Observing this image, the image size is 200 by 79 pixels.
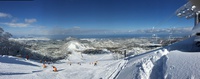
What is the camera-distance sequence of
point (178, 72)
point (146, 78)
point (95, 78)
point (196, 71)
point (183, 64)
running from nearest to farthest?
1. point (196, 71)
2. point (178, 72)
3. point (183, 64)
4. point (146, 78)
5. point (95, 78)

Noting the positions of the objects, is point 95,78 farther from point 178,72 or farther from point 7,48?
point 7,48

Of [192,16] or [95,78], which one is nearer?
[95,78]

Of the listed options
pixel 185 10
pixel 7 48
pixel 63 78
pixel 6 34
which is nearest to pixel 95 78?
pixel 63 78

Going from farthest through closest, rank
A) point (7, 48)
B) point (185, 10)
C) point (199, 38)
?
point (7, 48)
point (185, 10)
point (199, 38)

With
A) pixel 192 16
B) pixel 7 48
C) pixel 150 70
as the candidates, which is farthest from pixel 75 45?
pixel 150 70

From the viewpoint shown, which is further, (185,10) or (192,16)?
(192,16)

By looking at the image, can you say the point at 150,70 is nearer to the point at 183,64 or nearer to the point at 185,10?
the point at 183,64

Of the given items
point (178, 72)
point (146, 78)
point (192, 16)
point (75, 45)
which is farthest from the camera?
point (75, 45)

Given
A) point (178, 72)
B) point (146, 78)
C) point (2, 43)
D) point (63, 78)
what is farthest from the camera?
point (2, 43)

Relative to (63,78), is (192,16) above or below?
above
